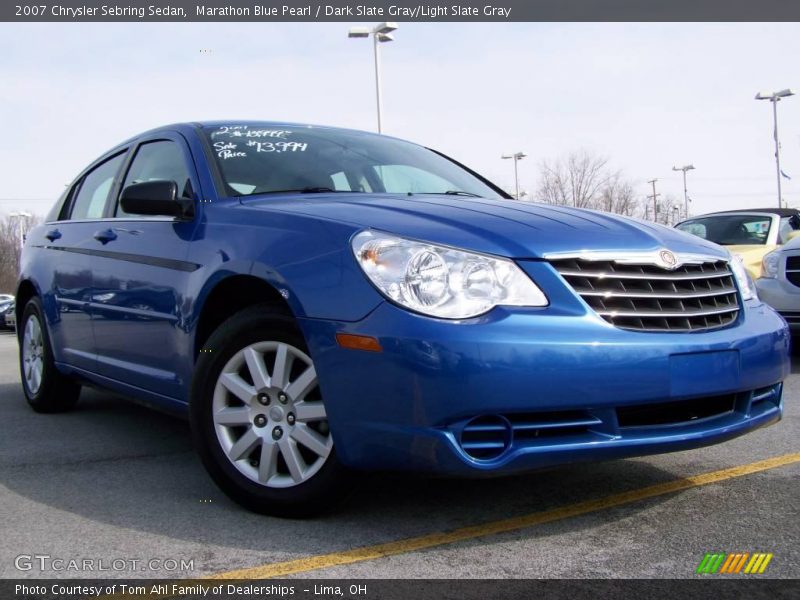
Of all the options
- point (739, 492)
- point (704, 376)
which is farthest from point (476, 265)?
point (739, 492)

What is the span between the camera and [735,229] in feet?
34.9

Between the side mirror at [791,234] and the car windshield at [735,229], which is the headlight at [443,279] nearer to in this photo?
the car windshield at [735,229]

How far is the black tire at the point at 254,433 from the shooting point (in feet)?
9.85

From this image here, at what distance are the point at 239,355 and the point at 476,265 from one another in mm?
983

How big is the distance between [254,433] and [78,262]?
2.17m

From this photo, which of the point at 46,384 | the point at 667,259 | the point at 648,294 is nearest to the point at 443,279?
the point at 648,294

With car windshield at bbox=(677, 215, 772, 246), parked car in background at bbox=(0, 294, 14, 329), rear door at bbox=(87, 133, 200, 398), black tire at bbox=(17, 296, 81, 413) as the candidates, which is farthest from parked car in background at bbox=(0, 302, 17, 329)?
rear door at bbox=(87, 133, 200, 398)

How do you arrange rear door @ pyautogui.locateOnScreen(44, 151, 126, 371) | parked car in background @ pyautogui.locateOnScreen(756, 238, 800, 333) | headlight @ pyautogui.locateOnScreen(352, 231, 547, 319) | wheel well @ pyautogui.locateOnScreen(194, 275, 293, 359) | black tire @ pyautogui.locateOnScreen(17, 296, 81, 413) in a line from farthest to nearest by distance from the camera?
parked car in background @ pyautogui.locateOnScreen(756, 238, 800, 333) → black tire @ pyautogui.locateOnScreen(17, 296, 81, 413) → rear door @ pyautogui.locateOnScreen(44, 151, 126, 371) → wheel well @ pyautogui.locateOnScreen(194, 275, 293, 359) → headlight @ pyautogui.locateOnScreen(352, 231, 547, 319)

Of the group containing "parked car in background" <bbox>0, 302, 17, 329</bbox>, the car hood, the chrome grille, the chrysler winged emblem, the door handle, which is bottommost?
"parked car in background" <bbox>0, 302, 17, 329</bbox>

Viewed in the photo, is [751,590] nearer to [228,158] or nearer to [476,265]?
[476,265]

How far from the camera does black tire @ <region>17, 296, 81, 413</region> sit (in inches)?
212

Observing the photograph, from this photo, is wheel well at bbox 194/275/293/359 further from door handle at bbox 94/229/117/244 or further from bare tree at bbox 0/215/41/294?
bare tree at bbox 0/215/41/294

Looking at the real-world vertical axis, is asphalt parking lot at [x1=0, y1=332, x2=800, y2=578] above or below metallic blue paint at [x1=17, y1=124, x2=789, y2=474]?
below

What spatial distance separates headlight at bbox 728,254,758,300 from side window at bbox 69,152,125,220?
3.32 meters
